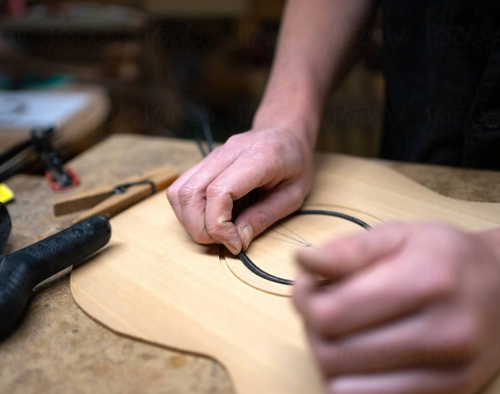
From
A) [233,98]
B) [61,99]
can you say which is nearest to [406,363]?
[61,99]

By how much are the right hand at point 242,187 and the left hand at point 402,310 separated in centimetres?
28

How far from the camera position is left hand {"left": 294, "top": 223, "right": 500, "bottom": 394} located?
36 cm

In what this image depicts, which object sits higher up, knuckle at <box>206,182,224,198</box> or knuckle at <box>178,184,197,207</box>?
knuckle at <box>206,182,224,198</box>

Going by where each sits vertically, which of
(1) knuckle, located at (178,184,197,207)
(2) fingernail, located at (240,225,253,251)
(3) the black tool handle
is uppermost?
(1) knuckle, located at (178,184,197,207)

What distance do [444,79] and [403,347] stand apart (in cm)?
71

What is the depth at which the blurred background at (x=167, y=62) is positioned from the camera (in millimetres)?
2074

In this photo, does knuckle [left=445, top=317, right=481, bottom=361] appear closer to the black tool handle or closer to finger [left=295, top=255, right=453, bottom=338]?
finger [left=295, top=255, right=453, bottom=338]

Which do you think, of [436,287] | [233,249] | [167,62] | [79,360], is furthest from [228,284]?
[167,62]

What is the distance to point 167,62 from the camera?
8.11 ft

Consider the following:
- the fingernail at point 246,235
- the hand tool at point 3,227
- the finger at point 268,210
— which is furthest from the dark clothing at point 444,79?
the hand tool at point 3,227

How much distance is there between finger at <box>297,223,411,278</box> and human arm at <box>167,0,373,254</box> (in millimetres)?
285

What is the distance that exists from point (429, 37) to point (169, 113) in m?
1.88

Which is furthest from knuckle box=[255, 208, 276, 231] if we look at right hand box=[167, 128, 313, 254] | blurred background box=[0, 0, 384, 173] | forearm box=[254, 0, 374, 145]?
blurred background box=[0, 0, 384, 173]

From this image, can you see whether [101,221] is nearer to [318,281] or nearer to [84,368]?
[84,368]
